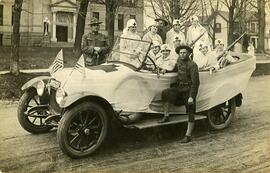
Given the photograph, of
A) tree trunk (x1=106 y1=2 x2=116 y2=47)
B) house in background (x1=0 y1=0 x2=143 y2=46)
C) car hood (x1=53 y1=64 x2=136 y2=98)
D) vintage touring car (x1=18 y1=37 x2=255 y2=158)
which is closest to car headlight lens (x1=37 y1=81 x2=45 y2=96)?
vintage touring car (x1=18 y1=37 x2=255 y2=158)

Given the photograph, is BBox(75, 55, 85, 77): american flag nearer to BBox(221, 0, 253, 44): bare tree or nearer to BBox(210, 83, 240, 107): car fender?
BBox(210, 83, 240, 107): car fender

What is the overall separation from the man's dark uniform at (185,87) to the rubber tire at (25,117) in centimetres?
173

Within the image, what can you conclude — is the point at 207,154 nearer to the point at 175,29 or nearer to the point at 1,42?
the point at 175,29

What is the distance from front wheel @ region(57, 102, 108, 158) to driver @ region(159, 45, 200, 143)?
938 millimetres

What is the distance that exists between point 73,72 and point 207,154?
1.86 meters

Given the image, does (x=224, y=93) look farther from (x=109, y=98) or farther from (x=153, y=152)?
(x=109, y=98)

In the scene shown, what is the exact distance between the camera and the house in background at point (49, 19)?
944 inches

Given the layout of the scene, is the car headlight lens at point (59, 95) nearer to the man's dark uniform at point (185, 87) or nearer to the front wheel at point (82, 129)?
the front wheel at point (82, 129)

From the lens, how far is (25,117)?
4.76 meters

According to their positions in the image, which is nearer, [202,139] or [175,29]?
[202,139]

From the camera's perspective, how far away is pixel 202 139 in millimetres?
4766

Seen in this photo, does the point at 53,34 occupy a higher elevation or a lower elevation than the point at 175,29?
higher

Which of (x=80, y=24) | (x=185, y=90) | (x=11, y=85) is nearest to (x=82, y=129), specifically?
(x=185, y=90)

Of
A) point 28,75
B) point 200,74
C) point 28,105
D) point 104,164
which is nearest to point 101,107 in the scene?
point 104,164
